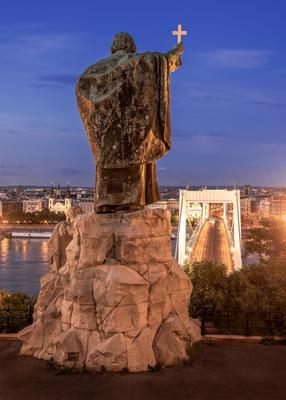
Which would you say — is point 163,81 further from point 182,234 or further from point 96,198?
point 182,234

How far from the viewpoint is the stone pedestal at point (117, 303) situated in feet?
28.3

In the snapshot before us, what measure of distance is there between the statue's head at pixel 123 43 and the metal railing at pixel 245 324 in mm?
4955

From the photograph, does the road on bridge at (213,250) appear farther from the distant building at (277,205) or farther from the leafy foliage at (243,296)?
the distant building at (277,205)

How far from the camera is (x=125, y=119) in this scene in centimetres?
926

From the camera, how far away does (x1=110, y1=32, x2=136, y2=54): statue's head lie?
9688 millimetres

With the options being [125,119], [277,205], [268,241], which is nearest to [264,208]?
[277,205]

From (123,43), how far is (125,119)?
55.5 inches

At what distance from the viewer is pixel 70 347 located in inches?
344

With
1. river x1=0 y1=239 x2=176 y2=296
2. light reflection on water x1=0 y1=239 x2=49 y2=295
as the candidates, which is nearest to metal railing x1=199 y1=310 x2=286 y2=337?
river x1=0 y1=239 x2=176 y2=296

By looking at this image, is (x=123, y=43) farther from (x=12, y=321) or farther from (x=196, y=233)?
(x=196, y=233)

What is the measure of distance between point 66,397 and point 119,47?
18.5ft

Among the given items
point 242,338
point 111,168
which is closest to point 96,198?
point 111,168

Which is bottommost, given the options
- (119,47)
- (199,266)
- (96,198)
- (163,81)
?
(199,266)

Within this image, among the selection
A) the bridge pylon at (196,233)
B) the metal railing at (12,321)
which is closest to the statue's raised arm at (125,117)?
the metal railing at (12,321)
